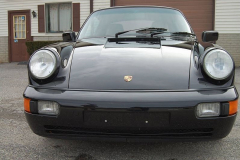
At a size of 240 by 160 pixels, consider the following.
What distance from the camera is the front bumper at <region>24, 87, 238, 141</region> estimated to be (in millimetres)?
1713

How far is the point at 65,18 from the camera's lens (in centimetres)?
1200

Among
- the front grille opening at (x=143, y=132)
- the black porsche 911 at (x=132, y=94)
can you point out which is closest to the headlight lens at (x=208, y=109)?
the black porsche 911 at (x=132, y=94)

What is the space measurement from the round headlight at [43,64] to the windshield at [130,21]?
940 millimetres

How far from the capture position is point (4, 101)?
411cm

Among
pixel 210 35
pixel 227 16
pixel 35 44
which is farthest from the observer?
pixel 35 44

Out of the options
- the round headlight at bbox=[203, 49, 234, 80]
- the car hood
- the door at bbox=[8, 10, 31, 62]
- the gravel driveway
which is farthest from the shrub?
the round headlight at bbox=[203, 49, 234, 80]

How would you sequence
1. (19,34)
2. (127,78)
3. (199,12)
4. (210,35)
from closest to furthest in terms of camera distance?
(127,78), (210,35), (199,12), (19,34)

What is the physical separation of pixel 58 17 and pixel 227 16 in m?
7.41

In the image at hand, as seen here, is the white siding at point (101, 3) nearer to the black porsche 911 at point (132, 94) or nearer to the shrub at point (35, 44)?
the shrub at point (35, 44)

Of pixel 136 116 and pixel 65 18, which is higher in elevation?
pixel 65 18

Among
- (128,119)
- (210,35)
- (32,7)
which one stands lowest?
(128,119)

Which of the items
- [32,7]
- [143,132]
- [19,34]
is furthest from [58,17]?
[143,132]

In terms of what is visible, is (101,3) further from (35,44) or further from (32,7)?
(32,7)

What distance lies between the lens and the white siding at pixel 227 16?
9.74 meters
